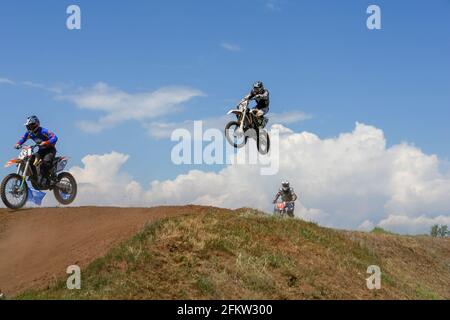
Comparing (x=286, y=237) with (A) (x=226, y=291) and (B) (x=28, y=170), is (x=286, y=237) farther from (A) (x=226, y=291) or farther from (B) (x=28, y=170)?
(B) (x=28, y=170)

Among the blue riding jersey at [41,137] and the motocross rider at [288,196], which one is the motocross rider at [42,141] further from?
the motocross rider at [288,196]

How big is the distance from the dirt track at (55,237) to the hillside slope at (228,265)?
2.66ft

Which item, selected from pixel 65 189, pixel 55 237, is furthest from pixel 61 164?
pixel 55 237

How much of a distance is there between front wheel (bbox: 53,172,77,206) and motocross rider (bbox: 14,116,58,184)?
893 mm

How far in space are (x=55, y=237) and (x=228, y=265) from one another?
663 centimetres

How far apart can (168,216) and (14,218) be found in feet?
23.4

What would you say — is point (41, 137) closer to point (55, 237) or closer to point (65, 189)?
point (65, 189)

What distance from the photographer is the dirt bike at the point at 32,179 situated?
19.3m

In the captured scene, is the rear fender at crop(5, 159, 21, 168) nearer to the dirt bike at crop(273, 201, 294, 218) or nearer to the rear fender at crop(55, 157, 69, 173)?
the rear fender at crop(55, 157, 69, 173)

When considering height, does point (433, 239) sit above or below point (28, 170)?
below

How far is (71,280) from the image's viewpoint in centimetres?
1238

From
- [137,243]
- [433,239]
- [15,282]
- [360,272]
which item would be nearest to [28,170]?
[15,282]

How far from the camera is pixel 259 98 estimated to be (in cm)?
2272
